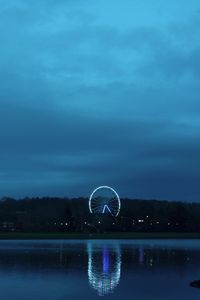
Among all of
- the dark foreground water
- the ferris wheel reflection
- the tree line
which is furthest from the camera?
the tree line

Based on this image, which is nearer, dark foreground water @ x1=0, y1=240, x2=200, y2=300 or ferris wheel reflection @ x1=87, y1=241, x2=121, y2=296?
dark foreground water @ x1=0, y1=240, x2=200, y2=300

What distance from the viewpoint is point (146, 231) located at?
174 m

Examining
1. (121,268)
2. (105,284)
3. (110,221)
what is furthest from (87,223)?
(105,284)

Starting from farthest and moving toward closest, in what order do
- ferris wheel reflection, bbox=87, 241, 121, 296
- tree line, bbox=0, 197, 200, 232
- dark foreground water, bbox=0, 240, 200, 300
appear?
tree line, bbox=0, 197, 200, 232, ferris wheel reflection, bbox=87, 241, 121, 296, dark foreground water, bbox=0, 240, 200, 300

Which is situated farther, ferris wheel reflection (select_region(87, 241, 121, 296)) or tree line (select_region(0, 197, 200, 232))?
tree line (select_region(0, 197, 200, 232))

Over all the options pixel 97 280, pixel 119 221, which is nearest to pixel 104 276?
pixel 97 280

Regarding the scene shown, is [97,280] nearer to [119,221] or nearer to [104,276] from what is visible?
[104,276]

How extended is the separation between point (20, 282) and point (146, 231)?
142 meters

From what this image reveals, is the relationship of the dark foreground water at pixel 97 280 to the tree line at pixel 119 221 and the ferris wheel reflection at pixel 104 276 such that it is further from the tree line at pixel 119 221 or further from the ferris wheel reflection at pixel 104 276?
the tree line at pixel 119 221

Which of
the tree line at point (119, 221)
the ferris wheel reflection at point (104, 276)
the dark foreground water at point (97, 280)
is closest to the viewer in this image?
the dark foreground water at point (97, 280)

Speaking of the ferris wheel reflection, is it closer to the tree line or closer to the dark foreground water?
the dark foreground water

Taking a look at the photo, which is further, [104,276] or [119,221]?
[119,221]

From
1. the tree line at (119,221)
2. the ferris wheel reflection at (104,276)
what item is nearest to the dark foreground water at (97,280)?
the ferris wheel reflection at (104,276)

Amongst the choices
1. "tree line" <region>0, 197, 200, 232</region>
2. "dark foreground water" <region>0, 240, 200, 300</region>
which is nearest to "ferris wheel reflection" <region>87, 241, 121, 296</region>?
"dark foreground water" <region>0, 240, 200, 300</region>
